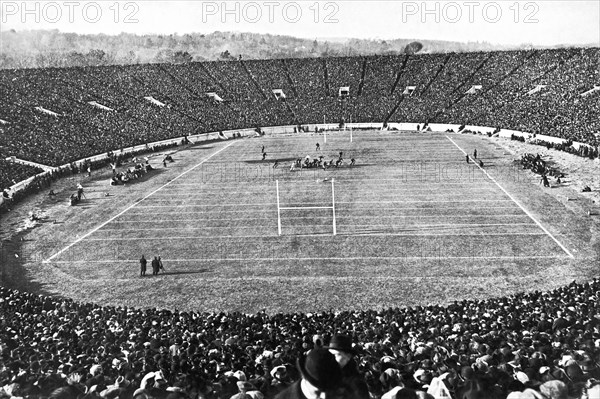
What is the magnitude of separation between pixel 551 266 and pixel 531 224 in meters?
5.77

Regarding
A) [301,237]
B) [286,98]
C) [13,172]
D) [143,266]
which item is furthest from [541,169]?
[286,98]

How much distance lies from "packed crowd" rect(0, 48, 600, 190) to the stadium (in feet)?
1.46

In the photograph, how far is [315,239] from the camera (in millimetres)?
26312

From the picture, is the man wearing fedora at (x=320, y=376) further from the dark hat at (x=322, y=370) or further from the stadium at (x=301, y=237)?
the stadium at (x=301, y=237)

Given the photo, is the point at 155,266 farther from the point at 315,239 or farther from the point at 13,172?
the point at 13,172

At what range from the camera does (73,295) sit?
21.2 meters

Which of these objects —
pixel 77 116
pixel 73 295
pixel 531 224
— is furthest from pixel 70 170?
pixel 531 224

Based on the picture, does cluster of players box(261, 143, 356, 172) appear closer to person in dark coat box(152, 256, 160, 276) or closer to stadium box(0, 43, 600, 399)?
stadium box(0, 43, 600, 399)

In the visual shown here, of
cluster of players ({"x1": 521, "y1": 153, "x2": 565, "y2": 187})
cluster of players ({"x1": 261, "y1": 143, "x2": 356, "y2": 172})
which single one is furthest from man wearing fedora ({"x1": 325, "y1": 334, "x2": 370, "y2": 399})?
cluster of players ({"x1": 261, "y1": 143, "x2": 356, "y2": 172})

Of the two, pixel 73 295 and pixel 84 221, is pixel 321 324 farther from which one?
pixel 84 221

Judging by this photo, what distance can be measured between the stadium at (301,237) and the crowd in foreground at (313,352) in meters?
0.07

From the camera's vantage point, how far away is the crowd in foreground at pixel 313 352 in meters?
8.02

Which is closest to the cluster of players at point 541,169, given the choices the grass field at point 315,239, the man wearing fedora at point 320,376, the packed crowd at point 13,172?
the grass field at point 315,239

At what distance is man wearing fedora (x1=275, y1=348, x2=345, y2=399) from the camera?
4.19m
